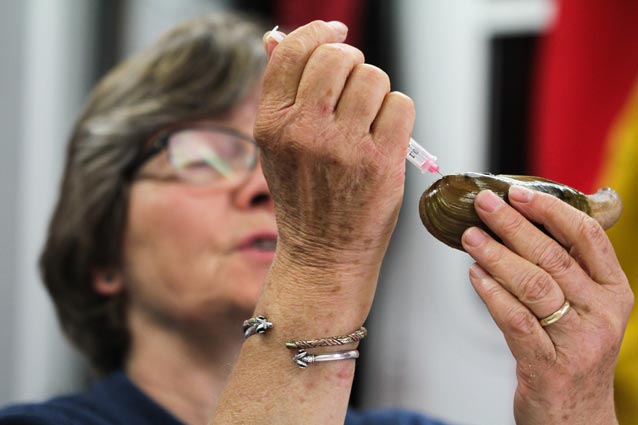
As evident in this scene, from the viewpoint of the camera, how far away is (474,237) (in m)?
0.62

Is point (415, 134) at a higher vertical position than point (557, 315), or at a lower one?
lower

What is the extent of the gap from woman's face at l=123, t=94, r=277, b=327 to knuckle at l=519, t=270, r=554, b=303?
483mm

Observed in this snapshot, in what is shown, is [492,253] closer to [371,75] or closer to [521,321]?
[521,321]

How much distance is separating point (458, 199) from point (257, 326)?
7.9 inches

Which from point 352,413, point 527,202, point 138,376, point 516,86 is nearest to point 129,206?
point 138,376

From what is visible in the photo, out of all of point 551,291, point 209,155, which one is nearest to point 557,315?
point 551,291

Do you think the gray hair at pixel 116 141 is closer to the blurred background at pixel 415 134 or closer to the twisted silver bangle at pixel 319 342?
the twisted silver bangle at pixel 319 342

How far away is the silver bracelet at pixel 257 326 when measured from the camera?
66 centimetres

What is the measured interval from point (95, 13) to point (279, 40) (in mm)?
1951

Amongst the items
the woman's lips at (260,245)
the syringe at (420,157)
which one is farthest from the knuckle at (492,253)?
the woman's lips at (260,245)

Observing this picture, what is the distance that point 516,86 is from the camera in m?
2.55

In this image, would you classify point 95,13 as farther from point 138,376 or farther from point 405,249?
point 138,376

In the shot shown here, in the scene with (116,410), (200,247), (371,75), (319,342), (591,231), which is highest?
(371,75)

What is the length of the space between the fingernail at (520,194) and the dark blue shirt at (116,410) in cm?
52
